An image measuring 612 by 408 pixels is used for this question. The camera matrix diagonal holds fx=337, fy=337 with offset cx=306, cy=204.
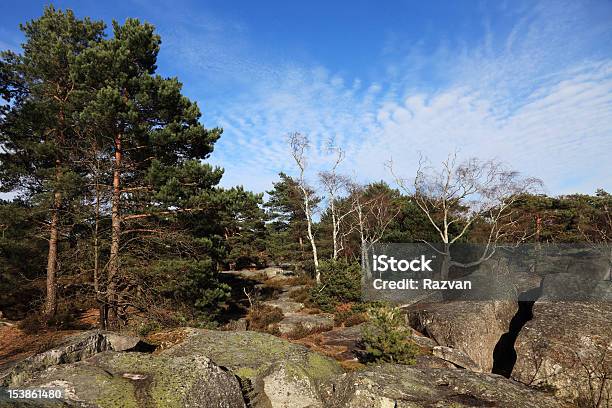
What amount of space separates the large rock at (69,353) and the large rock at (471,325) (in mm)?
9867

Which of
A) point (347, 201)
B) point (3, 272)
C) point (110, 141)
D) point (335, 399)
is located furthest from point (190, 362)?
point (347, 201)

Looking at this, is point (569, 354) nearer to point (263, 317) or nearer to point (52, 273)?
point (263, 317)

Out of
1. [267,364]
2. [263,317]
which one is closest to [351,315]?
[263,317]

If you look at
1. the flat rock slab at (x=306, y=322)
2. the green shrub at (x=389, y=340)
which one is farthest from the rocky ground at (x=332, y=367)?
the flat rock slab at (x=306, y=322)

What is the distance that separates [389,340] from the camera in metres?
7.91

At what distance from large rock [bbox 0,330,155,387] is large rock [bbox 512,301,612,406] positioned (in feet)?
31.8

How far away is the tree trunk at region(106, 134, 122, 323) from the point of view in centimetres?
1086

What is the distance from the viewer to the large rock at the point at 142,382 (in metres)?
3.76

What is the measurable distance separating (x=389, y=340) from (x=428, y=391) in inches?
139

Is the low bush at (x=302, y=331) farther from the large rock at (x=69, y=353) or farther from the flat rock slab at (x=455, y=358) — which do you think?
the large rock at (x=69, y=353)

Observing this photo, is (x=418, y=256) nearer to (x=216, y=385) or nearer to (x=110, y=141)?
(x=110, y=141)

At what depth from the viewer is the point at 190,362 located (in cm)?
468

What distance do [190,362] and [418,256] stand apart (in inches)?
1013

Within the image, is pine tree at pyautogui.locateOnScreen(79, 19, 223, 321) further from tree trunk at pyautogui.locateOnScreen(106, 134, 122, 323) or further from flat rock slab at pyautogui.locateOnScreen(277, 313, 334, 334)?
Answer: flat rock slab at pyautogui.locateOnScreen(277, 313, 334, 334)
